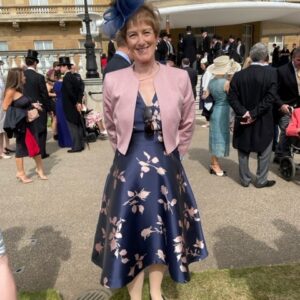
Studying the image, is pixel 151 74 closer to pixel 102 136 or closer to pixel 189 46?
pixel 102 136

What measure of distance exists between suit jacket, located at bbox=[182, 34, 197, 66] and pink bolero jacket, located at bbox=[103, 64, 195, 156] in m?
12.7

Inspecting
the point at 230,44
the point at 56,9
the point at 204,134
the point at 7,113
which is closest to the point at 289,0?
the point at 230,44

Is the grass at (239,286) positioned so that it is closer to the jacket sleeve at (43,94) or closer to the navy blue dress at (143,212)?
the navy blue dress at (143,212)

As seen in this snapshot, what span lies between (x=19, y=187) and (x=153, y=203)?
13.7 ft

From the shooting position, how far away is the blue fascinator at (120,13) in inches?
92.5

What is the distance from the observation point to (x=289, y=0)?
30328mm

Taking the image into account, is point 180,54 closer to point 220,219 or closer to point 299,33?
point 220,219

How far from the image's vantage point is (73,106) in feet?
26.8

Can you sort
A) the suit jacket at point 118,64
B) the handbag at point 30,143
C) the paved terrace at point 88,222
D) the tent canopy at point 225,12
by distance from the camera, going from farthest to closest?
the tent canopy at point 225,12 < the handbag at point 30,143 < the suit jacket at point 118,64 < the paved terrace at point 88,222

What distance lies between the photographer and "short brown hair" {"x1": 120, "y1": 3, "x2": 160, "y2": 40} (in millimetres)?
2340

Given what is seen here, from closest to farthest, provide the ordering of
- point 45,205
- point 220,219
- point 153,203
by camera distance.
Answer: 1. point 153,203
2. point 220,219
3. point 45,205

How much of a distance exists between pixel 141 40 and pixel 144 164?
2.67 ft

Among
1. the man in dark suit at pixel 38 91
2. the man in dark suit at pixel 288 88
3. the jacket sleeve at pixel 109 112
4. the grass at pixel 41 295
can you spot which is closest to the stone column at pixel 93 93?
the man in dark suit at pixel 38 91

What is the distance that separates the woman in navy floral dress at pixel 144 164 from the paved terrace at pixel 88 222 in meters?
0.92
